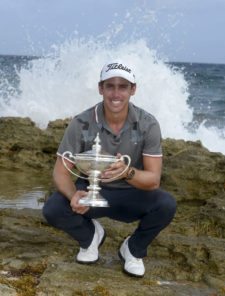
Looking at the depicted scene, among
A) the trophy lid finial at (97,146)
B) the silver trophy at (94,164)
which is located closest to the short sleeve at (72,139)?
the silver trophy at (94,164)

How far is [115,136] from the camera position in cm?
369

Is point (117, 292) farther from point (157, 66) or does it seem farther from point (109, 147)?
point (157, 66)

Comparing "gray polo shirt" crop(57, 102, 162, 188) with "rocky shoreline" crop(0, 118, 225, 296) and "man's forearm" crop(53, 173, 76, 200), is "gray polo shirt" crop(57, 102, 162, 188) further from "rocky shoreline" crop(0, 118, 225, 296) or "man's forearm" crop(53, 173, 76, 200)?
"rocky shoreline" crop(0, 118, 225, 296)

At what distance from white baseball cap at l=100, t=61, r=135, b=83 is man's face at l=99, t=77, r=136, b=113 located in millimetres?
37

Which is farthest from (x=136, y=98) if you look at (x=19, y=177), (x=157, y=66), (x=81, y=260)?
(x=81, y=260)

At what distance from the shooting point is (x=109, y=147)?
12.1ft

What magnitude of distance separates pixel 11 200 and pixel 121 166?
150 inches

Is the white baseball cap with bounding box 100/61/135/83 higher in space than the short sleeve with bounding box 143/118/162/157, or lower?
higher

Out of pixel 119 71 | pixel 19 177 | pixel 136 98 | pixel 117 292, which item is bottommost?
pixel 117 292

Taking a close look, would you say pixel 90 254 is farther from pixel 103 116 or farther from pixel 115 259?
pixel 103 116

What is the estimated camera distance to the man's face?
365 centimetres

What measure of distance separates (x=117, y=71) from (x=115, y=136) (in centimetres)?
43

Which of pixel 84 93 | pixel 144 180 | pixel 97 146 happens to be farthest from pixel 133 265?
pixel 84 93

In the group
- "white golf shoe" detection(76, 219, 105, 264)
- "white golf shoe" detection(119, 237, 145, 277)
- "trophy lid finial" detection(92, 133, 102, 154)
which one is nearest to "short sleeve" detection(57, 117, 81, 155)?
"trophy lid finial" detection(92, 133, 102, 154)
